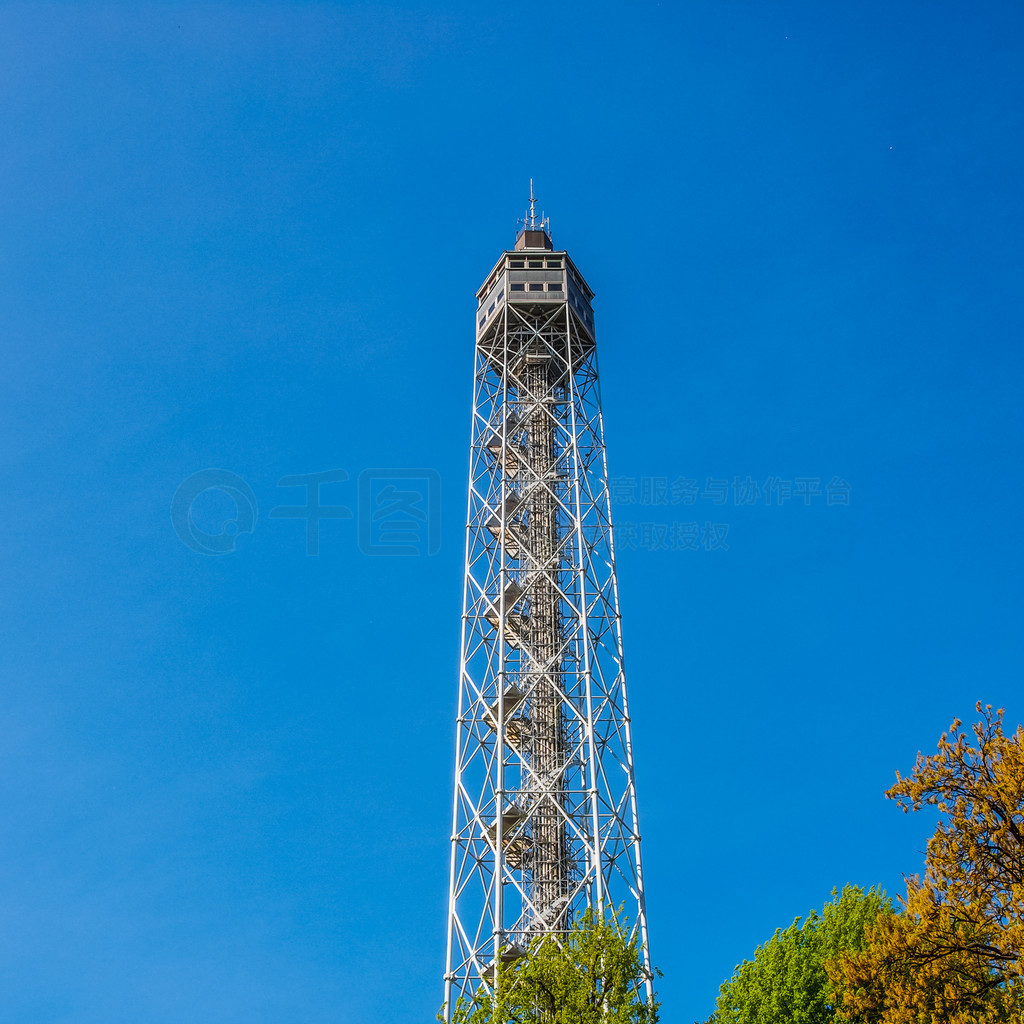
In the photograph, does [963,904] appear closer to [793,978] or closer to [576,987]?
[576,987]

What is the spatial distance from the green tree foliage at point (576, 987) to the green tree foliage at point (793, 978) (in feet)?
34.3

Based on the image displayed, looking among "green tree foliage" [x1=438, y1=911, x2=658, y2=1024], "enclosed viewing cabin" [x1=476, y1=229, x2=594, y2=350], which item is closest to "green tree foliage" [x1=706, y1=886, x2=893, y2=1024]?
"green tree foliage" [x1=438, y1=911, x2=658, y2=1024]

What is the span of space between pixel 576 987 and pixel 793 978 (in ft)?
42.9

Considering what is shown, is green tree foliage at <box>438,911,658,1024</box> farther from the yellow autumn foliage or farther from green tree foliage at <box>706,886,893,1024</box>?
green tree foliage at <box>706,886,893,1024</box>

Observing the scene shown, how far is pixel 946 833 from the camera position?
61.2 feet

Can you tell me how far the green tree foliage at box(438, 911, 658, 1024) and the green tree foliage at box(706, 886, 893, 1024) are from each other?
1045cm

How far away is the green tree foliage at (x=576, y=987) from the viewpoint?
20719mm

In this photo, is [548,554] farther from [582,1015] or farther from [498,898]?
[582,1015]

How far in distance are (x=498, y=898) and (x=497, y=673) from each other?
7.32 m

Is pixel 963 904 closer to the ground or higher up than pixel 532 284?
closer to the ground

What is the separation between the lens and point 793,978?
31000 mm

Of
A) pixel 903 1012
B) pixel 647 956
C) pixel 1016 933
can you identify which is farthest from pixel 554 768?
pixel 1016 933

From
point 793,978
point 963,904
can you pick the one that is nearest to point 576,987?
point 963,904

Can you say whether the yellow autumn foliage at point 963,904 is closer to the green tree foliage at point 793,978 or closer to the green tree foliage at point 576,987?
the green tree foliage at point 576,987
